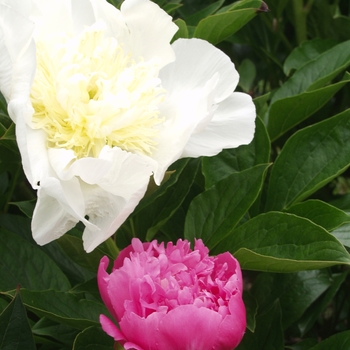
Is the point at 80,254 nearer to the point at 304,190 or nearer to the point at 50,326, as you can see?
the point at 50,326

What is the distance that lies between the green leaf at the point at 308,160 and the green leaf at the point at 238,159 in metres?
0.03

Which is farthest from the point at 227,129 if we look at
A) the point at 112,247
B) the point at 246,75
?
the point at 246,75

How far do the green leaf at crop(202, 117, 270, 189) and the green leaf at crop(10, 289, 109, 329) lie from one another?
215 mm

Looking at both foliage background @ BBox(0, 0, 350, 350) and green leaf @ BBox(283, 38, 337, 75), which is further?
green leaf @ BBox(283, 38, 337, 75)

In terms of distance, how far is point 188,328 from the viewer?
1.58ft

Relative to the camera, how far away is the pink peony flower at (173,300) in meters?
0.49

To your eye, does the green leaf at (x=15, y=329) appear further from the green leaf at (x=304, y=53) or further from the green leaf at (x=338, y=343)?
the green leaf at (x=304, y=53)

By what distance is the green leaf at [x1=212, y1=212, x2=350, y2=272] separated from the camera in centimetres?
57

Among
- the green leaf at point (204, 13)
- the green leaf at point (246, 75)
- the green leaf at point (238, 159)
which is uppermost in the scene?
the green leaf at point (204, 13)

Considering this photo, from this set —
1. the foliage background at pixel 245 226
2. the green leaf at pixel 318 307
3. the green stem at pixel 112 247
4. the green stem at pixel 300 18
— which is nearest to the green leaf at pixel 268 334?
the foliage background at pixel 245 226

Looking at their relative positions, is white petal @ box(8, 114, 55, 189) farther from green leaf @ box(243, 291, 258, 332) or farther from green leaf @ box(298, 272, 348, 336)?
green leaf @ box(298, 272, 348, 336)

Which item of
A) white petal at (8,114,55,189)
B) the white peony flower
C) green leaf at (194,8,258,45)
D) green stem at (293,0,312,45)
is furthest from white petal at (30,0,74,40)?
green stem at (293,0,312,45)

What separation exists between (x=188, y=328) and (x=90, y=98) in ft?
0.79

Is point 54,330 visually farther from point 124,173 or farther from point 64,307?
point 124,173
